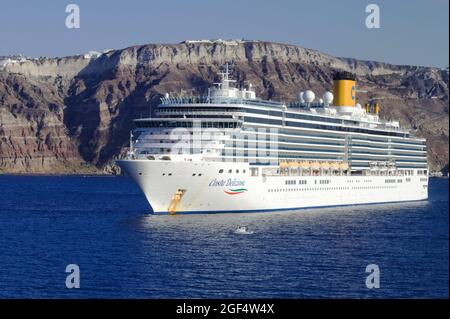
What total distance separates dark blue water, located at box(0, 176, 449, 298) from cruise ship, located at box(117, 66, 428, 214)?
239 cm

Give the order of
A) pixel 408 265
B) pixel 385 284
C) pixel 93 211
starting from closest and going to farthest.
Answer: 1. pixel 385 284
2. pixel 408 265
3. pixel 93 211

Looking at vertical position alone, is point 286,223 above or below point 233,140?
below

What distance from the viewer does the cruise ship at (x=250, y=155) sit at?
73.9 metres

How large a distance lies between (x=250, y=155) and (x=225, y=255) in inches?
1033

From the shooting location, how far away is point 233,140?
7775 cm

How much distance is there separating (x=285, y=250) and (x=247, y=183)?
863 inches

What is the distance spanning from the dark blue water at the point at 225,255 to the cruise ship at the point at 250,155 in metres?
2.39

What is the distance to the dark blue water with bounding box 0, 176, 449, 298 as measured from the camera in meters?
44.5

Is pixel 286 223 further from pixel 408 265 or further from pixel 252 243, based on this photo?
pixel 408 265

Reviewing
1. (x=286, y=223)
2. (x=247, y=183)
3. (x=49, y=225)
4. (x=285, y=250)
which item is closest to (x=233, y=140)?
(x=247, y=183)
